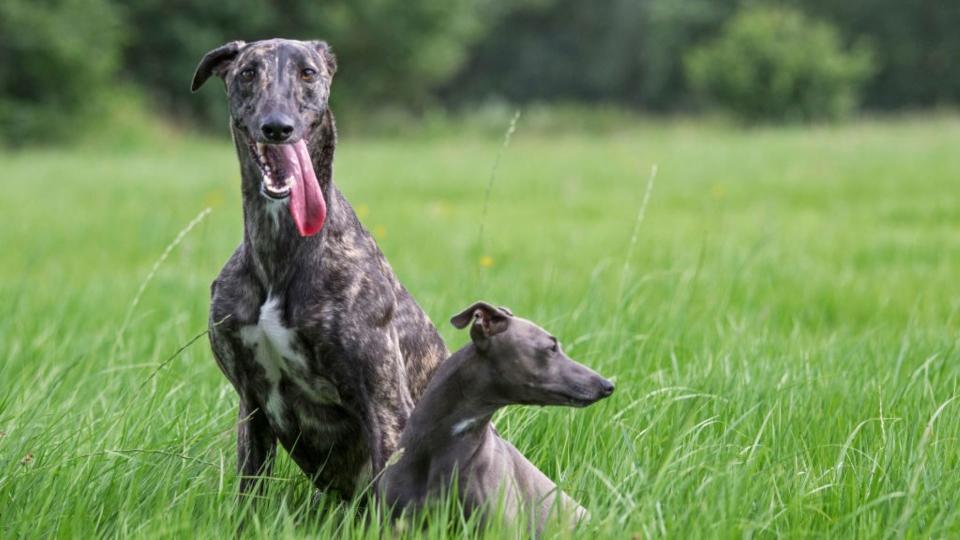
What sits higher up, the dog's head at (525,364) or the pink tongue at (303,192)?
the pink tongue at (303,192)

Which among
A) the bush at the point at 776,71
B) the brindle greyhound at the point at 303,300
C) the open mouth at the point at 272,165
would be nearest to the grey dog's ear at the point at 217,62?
the brindle greyhound at the point at 303,300

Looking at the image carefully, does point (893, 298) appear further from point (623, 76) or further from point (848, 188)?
point (623, 76)

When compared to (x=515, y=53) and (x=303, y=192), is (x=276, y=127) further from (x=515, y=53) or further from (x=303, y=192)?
(x=515, y=53)

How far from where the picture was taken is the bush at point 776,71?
118ft

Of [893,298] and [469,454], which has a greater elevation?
[469,454]

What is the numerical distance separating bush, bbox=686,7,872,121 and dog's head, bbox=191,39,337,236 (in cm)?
3411

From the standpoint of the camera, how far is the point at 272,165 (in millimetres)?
2939

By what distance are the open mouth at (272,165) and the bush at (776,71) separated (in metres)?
34.2

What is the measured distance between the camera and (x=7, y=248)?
9.29 meters

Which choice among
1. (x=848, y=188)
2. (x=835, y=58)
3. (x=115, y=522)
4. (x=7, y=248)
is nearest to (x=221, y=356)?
(x=115, y=522)

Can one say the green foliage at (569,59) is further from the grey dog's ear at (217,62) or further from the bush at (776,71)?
the grey dog's ear at (217,62)

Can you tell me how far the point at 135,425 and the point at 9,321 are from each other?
2.24 metres

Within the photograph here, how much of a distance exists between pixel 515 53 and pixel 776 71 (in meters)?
19.5

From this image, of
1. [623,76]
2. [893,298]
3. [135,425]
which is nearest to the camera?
[135,425]
